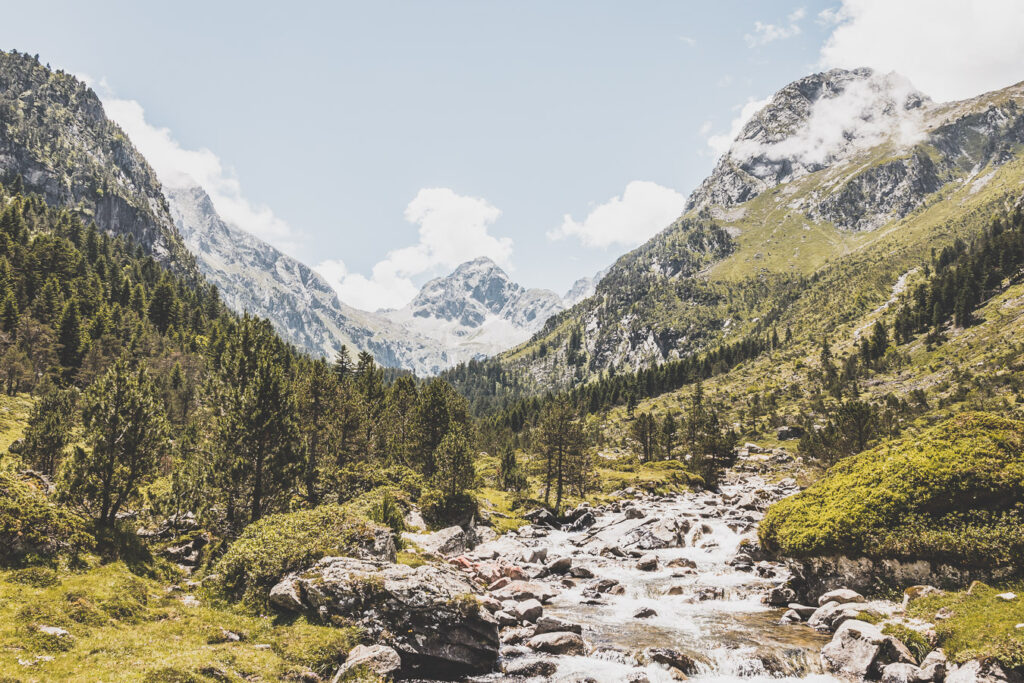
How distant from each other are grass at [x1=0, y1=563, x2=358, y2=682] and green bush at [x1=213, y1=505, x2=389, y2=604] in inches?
58.7

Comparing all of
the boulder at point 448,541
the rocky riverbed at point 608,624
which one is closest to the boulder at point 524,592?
the rocky riverbed at point 608,624

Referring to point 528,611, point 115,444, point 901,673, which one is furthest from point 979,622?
point 115,444

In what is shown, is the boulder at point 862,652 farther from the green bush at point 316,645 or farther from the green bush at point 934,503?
the green bush at point 316,645

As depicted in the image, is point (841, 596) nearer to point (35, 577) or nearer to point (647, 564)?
point (647, 564)

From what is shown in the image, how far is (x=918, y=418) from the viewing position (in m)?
88.8

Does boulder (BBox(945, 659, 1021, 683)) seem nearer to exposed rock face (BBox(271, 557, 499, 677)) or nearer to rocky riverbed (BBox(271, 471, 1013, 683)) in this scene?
rocky riverbed (BBox(271, 471, 1013, 683))

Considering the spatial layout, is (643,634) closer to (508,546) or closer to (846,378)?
(508,546)

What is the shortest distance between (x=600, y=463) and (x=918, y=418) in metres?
59.5

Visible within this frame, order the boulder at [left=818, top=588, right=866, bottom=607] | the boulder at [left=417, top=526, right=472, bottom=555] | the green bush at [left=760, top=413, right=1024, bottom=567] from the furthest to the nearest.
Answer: the boulder at [left=417, top=526, right=472, bottom=555] → the boulder at [left=818, top=588, right=866, bottom=607] → the green bush at [left=760, top=413, right=1024, bottom=567]

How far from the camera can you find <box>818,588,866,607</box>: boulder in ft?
83.8

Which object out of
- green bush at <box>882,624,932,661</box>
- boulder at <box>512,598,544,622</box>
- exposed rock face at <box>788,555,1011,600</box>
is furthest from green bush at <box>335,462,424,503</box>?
green bush at <box>882,624,932,661</box>

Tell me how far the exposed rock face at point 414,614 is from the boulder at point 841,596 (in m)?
18.6

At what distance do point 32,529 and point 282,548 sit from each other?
33.2ft

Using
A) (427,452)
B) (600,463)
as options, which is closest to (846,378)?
(600,463)
